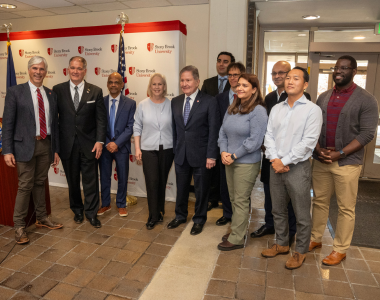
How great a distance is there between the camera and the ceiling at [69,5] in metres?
4.64

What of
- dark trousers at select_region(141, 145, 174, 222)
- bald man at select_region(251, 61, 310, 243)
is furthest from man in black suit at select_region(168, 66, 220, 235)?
bald man at select_region(251, 61, 310, 243)

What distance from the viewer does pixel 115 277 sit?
2570 mm

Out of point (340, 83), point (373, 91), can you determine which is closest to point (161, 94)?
point (340, 83)

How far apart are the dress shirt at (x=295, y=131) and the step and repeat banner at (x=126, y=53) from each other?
80.3 inches

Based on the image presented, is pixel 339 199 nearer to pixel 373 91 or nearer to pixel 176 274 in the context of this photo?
pixel 176 274

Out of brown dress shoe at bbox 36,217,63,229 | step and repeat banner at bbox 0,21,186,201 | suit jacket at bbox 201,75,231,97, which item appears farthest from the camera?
step and repeat banner at bbox 0,21,186,201

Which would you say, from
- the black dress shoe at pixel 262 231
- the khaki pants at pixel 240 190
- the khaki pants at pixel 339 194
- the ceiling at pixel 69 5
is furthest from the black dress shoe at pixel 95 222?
the ceiling at pixel 69 5

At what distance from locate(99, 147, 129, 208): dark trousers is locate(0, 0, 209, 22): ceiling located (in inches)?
96.1

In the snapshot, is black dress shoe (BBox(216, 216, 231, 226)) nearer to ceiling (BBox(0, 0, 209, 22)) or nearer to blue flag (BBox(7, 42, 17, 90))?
ceiling (BBox(0, 0, 209, 22))

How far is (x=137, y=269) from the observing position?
8.83 feet

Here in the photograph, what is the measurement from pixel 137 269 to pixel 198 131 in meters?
1.47

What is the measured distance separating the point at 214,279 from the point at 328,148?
1519 mm

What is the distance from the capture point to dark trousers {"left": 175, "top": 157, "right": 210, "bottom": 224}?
3.33 m

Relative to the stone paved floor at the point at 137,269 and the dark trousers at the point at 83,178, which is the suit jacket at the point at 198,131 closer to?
the stone paved floor at the point at 137,269
